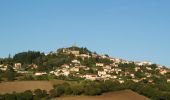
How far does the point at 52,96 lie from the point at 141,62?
10194 centimetres

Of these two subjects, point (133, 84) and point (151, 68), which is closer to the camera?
point (133, 84)

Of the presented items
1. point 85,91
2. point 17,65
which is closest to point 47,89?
point 85,91

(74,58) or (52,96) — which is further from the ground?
(74,58)

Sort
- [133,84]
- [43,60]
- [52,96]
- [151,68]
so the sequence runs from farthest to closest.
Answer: [151,68] → [43,60] → [133,84] → [52,96]

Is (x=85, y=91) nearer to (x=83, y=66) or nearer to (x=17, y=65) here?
(x=17, y=65)

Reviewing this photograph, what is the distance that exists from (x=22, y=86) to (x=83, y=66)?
2404 inches

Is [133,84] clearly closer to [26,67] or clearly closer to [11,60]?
[26,67]

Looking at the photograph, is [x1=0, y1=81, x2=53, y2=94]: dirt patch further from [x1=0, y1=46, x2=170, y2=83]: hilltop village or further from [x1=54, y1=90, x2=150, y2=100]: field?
[x1=0, y1=46, x2=170, y2=83]: hilltop village

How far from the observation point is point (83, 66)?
145250mm

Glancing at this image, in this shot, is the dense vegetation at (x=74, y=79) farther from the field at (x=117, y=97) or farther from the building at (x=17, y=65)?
the building at (x=17, y=65)

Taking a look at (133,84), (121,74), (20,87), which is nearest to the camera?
(20,87)

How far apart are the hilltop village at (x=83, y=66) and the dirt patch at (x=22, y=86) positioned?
32.8m

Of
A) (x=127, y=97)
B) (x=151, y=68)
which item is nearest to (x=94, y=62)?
(x=151, y=68)

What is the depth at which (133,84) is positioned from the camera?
90.7 meters
